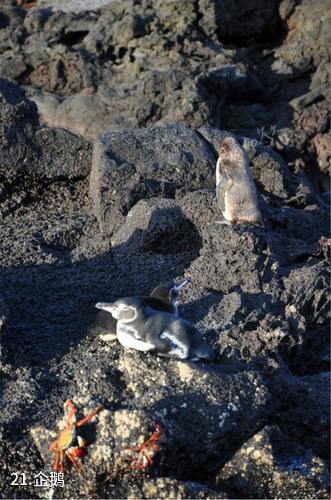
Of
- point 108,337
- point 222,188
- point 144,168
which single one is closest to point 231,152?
point 222,188

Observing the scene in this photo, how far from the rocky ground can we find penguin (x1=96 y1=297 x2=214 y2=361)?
11 centimetres

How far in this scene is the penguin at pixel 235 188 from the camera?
26.1ft

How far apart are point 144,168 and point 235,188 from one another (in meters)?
1.10

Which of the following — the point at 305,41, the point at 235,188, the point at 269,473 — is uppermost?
the point at 269,473

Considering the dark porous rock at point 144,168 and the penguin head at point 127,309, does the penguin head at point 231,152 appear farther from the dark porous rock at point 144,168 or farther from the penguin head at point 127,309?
the penguin head at point 127,309

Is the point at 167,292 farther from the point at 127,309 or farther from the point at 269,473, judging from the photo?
the point at 269,473

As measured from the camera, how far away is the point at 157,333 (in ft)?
20.1

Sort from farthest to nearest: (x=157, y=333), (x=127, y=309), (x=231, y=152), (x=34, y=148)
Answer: (x=34, y=148) < (x=231, y=152) < (x=127, y=309) < (x=157, y=333)

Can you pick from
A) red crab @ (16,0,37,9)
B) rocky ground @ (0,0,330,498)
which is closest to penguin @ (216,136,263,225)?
rocky ground @ (0,0,330,498)

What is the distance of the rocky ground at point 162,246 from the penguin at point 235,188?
0.59 feet

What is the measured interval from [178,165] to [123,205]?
2.59ft

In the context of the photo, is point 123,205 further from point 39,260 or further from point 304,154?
point 304,154

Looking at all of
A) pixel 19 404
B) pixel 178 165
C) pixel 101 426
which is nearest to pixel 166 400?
pixel 101 426

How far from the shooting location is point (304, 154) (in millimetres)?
12148
